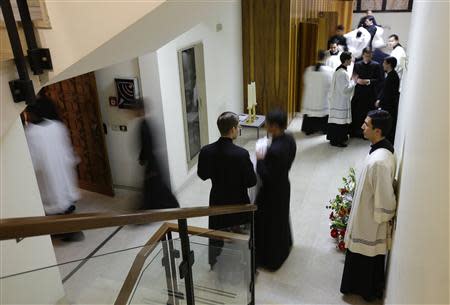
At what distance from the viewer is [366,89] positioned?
687 cm

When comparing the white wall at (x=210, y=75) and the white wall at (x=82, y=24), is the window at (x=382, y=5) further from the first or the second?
the white wall at (x=82, y=24)

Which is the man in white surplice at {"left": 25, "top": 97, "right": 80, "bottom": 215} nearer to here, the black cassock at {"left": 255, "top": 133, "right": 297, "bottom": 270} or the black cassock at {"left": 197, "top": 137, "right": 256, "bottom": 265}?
the black cassock at {"left": 197, "top": 137, "right": 256, "bottom": 265}

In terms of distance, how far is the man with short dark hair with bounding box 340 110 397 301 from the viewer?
2.94 m

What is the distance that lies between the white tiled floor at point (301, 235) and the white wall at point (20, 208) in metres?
0.22

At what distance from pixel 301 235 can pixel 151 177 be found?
1914mm

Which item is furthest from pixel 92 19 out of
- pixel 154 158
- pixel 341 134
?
pixel 341 134

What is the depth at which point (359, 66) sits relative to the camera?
6.83 meters

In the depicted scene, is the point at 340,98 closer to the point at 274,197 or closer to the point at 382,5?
the point at 274,197

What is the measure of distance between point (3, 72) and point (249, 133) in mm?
5904

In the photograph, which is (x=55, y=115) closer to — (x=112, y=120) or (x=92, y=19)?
(x=112, y=120)

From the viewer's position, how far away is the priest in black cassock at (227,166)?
132 inches

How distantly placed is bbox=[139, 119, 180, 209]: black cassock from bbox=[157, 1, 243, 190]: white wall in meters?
0.64

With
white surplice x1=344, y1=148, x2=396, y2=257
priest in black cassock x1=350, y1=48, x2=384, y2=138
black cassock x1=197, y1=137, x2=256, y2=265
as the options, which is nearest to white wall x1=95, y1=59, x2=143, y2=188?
black cassock x1=197, y1=137, x2=256, y2=265

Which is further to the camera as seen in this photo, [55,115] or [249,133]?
[249,133]
